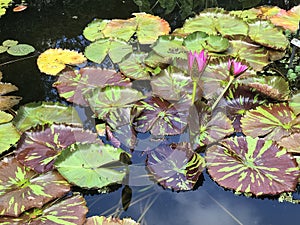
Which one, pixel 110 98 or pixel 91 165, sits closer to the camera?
pixel 91 165

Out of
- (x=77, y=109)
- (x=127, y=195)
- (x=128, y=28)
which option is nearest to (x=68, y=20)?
(x=128, y=28)

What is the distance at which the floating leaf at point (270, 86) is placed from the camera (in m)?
1.82

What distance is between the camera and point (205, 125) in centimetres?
167

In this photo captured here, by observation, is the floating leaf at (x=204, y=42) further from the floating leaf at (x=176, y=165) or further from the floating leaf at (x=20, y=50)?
the floating leaf at (x=20, y=50)

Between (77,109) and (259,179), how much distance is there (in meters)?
0.89

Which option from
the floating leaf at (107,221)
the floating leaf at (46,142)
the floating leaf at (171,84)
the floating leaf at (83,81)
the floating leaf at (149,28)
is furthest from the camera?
the floating leaf at (149,28)

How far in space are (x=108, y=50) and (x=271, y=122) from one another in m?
0.98

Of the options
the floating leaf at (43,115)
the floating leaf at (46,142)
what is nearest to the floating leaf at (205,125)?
the floating leaf at (46,142)

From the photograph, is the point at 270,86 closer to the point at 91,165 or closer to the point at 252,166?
Answer: the point at 252,166

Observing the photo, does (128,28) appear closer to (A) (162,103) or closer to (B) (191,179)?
(A) (162,103)

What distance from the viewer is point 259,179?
57.6 inches

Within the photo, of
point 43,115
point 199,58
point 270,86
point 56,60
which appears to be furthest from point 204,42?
point 43,115

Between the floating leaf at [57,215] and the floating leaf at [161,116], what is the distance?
0.44m

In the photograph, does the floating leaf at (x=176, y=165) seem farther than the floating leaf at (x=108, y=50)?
No
